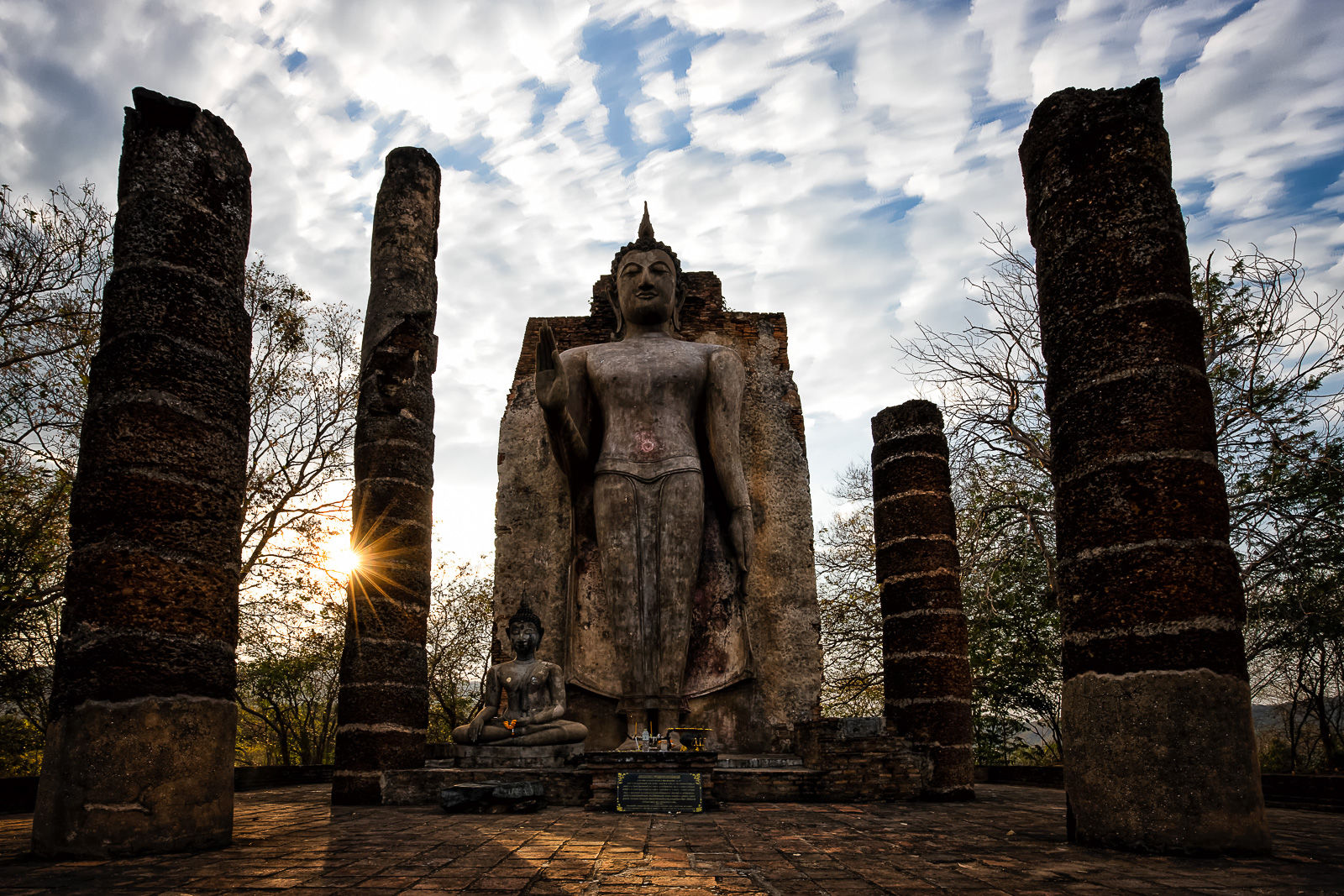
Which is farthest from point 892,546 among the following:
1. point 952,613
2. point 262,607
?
point 262,607

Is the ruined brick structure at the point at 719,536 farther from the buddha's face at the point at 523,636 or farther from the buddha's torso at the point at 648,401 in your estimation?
the buddha's torso at the point at 648,401

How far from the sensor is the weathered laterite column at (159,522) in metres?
4.10

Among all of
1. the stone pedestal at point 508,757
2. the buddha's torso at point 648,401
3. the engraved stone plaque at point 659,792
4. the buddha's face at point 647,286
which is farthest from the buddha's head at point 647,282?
the engraved stone plaque at point 659,792

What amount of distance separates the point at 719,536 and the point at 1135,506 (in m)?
4.51

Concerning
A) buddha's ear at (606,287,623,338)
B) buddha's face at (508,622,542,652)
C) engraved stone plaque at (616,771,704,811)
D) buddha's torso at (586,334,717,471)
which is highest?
buddha's ear at (606,287,623,338)

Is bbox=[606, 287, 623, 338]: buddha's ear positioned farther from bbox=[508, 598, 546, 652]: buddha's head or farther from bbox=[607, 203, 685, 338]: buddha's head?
bbox=[508, 598, 546, 652]: buddha's head

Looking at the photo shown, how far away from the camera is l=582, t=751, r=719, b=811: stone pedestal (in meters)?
5.96

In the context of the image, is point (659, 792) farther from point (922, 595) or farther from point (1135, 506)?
point (922, 595)

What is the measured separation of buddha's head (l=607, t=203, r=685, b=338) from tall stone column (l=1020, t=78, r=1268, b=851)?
4.30 meters

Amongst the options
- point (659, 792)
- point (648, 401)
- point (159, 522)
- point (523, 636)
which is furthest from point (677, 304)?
point (159, 522)

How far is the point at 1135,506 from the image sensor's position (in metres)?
4.39

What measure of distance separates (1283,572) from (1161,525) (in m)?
10.1

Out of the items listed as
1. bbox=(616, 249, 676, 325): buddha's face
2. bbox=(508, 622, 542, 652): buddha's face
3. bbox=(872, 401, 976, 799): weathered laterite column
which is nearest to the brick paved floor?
bbox=(508, 622, 542, 652): buddha's face

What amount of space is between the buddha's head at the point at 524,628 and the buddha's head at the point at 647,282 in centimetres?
297
